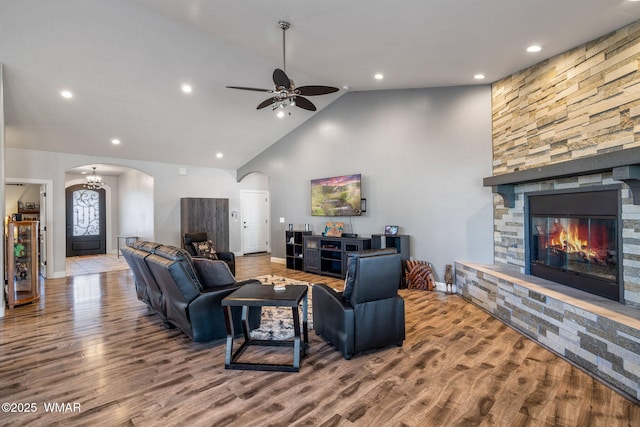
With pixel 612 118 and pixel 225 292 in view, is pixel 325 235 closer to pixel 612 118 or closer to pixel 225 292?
pixel 225 292

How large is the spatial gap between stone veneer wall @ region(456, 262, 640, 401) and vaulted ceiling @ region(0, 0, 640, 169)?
8.59 feet

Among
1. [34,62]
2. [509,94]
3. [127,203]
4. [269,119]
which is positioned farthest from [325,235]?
[127,203]

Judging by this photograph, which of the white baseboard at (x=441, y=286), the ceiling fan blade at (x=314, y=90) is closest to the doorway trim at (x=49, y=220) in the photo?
the ceiling fan blade at (x=314, y=90)

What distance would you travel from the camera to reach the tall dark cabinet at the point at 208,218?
8180 millimetres

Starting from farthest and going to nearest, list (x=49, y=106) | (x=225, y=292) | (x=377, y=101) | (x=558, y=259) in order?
(x=377, y=101) < (x=49, y=106) < (x=558, y=259) < (x=225, y=292)

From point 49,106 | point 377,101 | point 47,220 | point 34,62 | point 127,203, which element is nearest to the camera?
point 34,62

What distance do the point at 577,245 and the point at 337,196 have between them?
4058 millimetres

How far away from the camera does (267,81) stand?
5.60 m

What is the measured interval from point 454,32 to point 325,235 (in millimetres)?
4322

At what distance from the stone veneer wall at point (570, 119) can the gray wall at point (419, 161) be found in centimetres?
31

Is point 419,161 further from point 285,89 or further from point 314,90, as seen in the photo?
point 285,89

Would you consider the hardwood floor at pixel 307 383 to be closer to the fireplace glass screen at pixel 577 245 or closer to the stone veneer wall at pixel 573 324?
the stone veneer wall at pixel 573 324

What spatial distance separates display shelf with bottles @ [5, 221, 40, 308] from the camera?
4.56 m

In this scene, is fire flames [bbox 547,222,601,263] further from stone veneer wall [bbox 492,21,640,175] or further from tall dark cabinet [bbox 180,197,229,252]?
tall dark cabinet [bbox 180,197,229,252]
